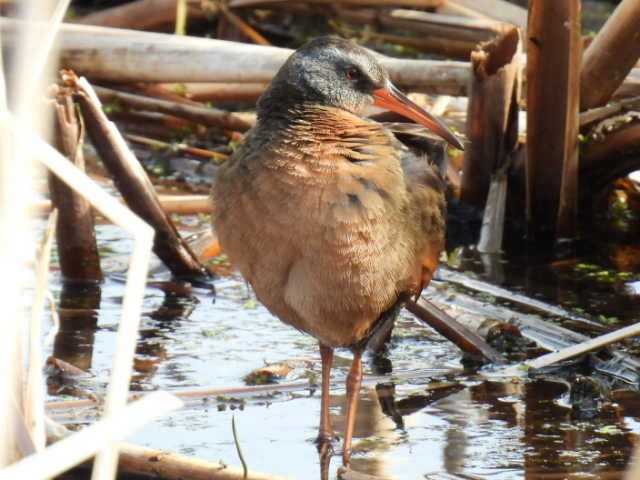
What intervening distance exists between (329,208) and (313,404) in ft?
3.01

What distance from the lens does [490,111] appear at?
5.61 m

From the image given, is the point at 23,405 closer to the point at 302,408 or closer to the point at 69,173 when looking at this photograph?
the point at 69,173

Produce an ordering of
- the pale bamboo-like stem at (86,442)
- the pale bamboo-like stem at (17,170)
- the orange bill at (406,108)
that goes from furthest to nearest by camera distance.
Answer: the orange bill at (406,108)
the pale bamboo-like stem at (17,170)
the pale bamboo-like stem at (86,442)

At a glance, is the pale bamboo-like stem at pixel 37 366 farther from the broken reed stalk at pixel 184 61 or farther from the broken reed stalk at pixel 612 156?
the broken reed stalk at pixel 612 156

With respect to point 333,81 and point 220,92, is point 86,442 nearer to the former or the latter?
point 333,81

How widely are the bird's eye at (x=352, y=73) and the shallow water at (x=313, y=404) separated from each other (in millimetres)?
1092

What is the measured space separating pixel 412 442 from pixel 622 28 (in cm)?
217

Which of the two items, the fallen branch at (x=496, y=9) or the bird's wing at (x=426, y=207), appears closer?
the bird's wing at (x=426, y=207)

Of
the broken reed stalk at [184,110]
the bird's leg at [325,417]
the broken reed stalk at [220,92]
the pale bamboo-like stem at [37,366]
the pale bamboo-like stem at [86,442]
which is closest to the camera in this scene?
the pale bamboo-like stem at [86,442]

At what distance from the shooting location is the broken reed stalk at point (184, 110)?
673 cm

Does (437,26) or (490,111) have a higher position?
(437,26)

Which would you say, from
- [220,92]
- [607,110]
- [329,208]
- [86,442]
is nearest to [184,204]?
[220,92]

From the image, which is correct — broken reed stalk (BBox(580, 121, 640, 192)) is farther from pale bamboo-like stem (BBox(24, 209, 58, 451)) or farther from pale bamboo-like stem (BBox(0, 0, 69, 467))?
pale bamboo-like stem (BBox(0, 0, 69, 467))

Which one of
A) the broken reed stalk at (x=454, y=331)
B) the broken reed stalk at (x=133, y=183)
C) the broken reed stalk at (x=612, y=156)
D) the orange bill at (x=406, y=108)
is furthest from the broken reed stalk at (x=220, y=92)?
the orange bill at (x=406, y=108)
